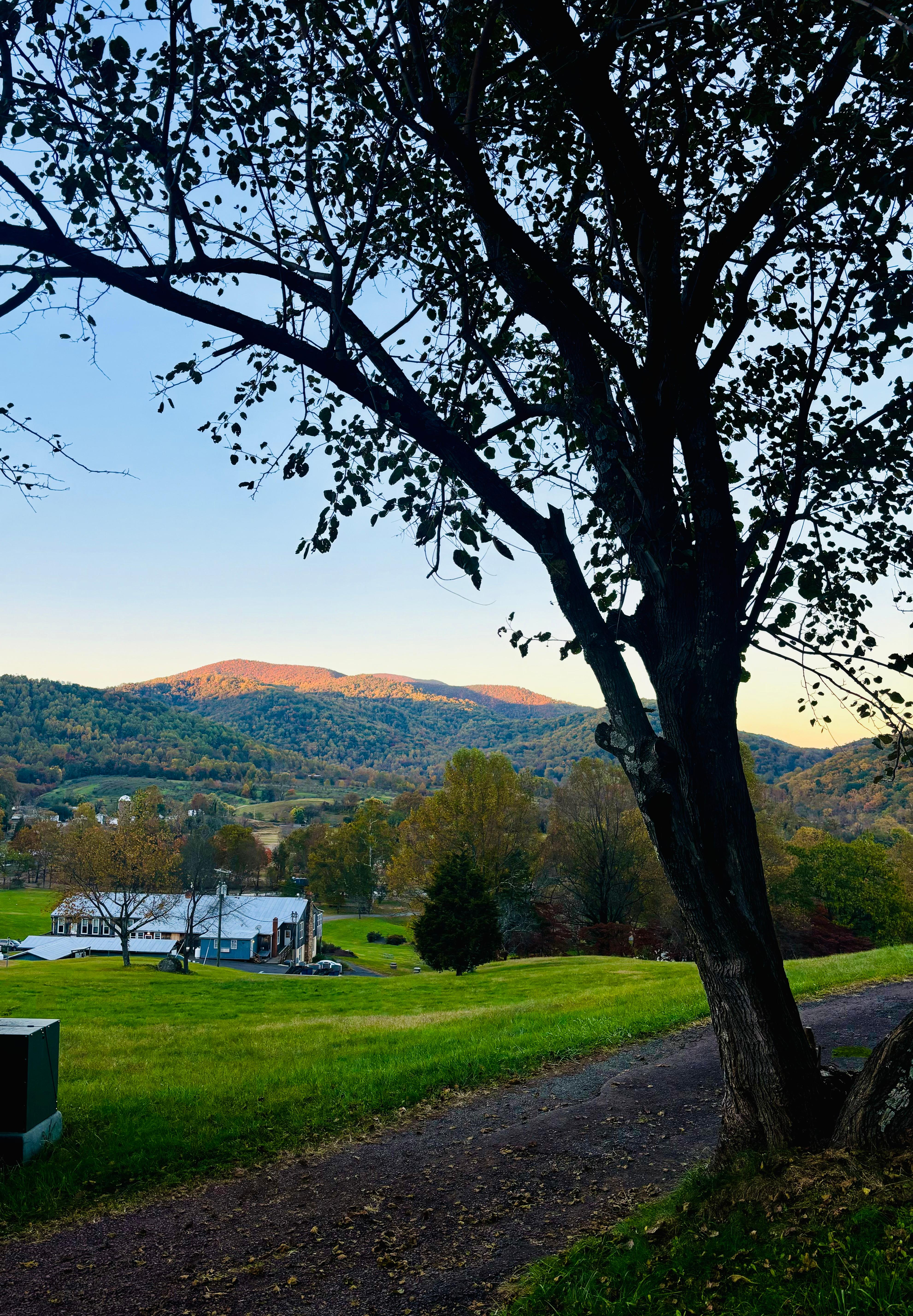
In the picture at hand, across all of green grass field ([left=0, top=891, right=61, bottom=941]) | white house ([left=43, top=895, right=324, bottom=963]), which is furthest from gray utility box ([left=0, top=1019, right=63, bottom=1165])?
white house ([left=43, top=895, right=324, bottom=963])

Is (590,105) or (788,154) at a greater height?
(590,105)

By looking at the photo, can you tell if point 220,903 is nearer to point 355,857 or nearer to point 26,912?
point 355,857

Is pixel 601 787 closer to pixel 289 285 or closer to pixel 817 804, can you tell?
pixel 289 285

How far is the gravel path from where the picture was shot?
177 inches

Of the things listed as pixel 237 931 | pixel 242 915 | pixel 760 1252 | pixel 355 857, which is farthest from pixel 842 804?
pixel 760 1252

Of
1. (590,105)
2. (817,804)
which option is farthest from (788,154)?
(817,804)

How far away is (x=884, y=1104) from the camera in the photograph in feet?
14.5

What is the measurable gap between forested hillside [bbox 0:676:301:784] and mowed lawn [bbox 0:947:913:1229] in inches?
6171

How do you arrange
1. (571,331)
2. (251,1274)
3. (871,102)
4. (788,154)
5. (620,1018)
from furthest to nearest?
(620,1018) → (871,102) → (571,331) → (788,154) → (251,1274)

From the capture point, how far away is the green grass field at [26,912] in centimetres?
5741

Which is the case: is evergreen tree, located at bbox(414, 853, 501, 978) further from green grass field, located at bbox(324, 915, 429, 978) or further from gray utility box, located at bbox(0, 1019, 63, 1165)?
gray utility box, located at bbox(0, 1019, 63, 1165)

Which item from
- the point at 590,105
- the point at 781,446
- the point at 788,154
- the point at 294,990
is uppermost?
the point at 590,105

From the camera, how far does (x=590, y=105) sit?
5219 millimetres

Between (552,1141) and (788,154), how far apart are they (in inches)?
308
